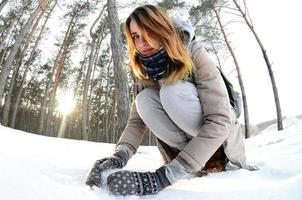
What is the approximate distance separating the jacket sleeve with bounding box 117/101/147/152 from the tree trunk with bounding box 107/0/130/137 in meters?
3.12

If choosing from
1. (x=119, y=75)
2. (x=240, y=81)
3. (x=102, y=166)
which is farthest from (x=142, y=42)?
(x=240, y=81)

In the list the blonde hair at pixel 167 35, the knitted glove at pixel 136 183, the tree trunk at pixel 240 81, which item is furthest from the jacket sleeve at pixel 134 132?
the tree trunk at pixel 240 81

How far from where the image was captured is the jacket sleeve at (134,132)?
2.01m

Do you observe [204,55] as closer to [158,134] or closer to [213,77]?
[213,77]

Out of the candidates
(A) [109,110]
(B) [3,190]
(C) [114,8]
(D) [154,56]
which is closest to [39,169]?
(B) [3,190]

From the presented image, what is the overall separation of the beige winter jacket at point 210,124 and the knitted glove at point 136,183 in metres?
0.15

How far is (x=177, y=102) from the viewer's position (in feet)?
5.73

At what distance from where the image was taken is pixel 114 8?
584 cm

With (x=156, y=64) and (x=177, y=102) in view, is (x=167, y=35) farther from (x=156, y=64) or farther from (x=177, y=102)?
(x=177, y=102)

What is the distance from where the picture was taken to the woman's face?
174 centimetres

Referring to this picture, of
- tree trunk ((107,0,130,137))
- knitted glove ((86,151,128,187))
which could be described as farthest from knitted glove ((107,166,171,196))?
tree trunk ((107,0,130,137))

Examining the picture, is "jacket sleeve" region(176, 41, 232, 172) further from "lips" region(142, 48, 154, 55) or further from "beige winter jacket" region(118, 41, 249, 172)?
"lips" region(142, 48, 154, 55)

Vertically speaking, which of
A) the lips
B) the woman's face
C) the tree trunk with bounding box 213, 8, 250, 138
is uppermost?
the woman's face

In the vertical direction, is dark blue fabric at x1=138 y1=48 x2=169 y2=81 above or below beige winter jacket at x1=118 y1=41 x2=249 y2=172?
above
